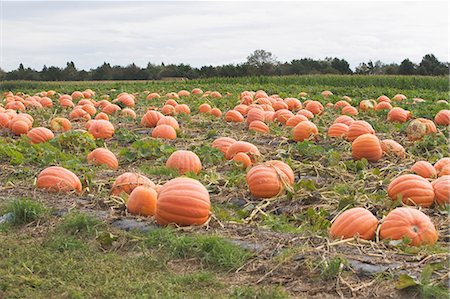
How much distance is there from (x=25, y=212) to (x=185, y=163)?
2136 millimetres

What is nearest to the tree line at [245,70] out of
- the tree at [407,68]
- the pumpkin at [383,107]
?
the tree at [407,68]

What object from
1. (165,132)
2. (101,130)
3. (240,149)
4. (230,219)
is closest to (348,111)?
(165,132)

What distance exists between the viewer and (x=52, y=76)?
136 feet

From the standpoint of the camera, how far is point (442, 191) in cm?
546

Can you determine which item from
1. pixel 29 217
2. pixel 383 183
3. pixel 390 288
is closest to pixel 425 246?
pixel 390 288

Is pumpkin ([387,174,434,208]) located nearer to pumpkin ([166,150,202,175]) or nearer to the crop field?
the crop field

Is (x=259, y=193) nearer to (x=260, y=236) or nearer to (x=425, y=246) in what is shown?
(x=260, y=236)

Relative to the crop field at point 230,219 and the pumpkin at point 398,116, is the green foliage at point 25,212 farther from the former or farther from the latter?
the pumpkin at point 398,116

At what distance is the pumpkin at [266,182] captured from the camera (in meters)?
5.98

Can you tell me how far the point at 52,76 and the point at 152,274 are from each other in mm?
39249

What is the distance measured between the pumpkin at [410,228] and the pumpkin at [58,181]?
10.1 ft

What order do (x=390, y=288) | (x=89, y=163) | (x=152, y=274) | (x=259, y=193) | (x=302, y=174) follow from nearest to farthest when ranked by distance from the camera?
(x=390, y=288)
(x=152, y=274)
(x=259, y=193)
(x=302, y=174)
(x=89, y=163)

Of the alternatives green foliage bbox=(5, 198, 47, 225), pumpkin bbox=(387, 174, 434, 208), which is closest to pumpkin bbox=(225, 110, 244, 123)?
pumpkin bbox=(387, 174, 434, 208)

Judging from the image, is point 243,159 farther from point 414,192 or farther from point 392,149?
point 414,192
